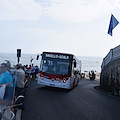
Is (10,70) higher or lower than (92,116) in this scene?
higher

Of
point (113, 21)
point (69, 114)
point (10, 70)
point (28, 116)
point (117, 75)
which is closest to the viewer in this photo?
point (10, 70)

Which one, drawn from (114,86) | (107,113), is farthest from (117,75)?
(107,113)

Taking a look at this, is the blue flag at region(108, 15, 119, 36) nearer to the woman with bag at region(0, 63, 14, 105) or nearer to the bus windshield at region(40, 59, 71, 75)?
the bus windshield at region(40, 59, 71, 75)

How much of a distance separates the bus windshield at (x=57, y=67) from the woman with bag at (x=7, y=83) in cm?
1245

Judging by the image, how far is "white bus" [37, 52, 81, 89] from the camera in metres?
18.1

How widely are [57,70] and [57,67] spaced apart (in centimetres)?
22

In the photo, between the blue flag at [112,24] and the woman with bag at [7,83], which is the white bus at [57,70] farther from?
the woman with bag at [7,83]

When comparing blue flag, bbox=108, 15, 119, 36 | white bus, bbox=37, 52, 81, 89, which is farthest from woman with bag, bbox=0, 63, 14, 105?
blue flag, bbox=108, 15, 119, 36

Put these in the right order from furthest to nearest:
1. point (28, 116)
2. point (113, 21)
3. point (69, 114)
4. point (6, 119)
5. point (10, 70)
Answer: point (113, 21) < point (69, 114) < point (28, 116) < point (10, 70) < point (6, 119)

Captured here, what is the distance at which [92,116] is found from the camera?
901cm

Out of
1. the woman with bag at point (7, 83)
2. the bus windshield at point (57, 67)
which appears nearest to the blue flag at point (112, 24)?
the bus windshield at point (57, 67)

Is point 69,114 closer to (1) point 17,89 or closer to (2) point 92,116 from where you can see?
(2) point 92,116

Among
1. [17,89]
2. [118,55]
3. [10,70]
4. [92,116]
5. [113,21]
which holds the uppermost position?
[113,21]

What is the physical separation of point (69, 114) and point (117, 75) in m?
9.98
